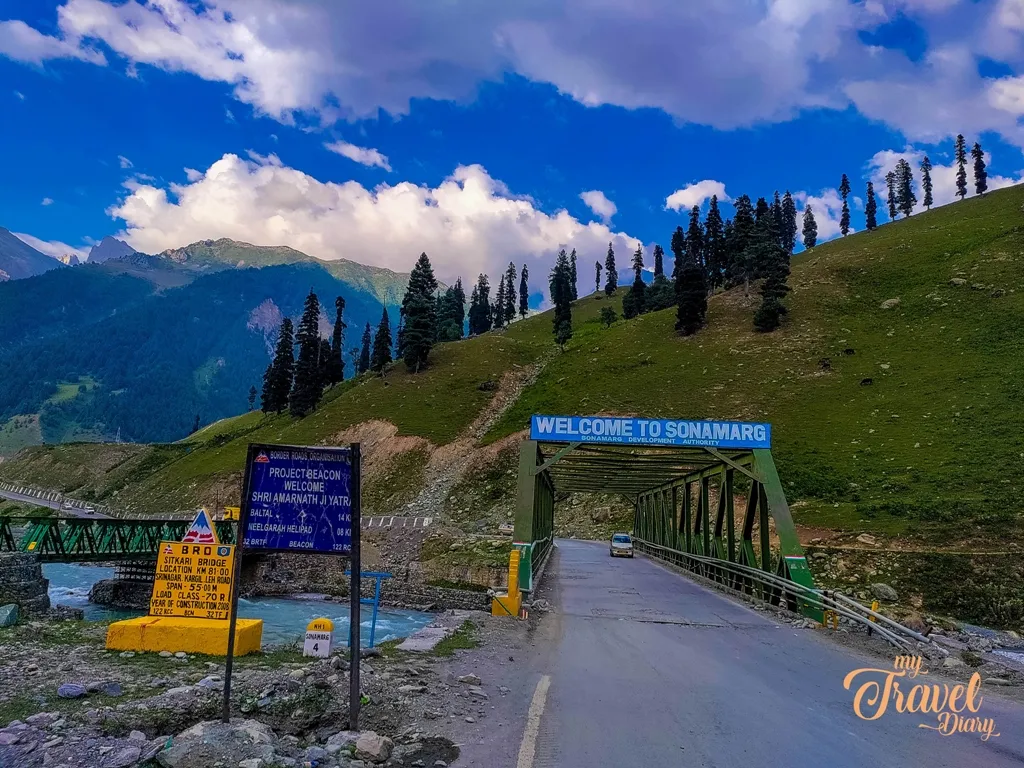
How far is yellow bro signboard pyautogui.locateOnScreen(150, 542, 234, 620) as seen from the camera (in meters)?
10.1

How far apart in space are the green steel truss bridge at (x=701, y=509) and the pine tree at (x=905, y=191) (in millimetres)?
129695

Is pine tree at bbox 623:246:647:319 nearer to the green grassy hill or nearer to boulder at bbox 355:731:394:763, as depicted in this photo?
the green grassy hill

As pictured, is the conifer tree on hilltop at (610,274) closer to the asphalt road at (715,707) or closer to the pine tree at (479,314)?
the pine tree at (479,314)

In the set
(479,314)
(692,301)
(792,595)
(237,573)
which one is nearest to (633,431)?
(792,595)

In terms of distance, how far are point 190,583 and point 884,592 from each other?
82.3ft

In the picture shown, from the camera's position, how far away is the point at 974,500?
3133cm

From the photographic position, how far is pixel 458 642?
1180cm

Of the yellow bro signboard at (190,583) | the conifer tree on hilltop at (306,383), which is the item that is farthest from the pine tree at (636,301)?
the yellow bro signboard at (190,583)

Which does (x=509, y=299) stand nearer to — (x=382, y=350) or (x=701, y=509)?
(x=382, y=350)

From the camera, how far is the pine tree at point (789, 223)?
142125 mm

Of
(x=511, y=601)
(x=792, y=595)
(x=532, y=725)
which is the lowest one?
(x=511, y=601)

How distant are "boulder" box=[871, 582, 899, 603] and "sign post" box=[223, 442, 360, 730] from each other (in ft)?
80.0

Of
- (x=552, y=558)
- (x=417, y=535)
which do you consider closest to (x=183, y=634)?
(x=552, y=558)

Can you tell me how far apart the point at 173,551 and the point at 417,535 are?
1195 inches
